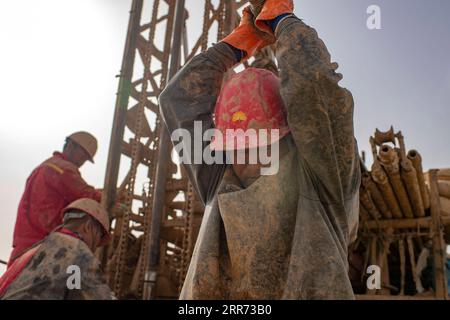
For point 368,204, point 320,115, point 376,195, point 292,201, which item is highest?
point 376,195

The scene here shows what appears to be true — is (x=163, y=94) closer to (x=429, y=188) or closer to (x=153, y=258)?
(x=153, y=258)

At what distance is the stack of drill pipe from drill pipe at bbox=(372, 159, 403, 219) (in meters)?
0.06

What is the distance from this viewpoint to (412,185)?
5.49 metres

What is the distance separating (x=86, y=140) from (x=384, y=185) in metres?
3.95

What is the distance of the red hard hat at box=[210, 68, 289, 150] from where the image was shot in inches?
→ 62.2

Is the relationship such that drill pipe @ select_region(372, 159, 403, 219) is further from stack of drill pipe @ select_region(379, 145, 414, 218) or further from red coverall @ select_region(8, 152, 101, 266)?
red coverall @ select_region(8, 152, 101, 266)

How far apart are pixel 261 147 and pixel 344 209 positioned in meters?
0.39

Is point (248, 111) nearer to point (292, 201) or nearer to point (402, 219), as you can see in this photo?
point (292, 201)

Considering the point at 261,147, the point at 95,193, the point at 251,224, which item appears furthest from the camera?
the point at 95,193

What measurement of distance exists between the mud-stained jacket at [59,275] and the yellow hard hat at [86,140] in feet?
5.40

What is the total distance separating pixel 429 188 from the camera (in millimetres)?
6352

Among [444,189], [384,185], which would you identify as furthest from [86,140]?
[444,189]

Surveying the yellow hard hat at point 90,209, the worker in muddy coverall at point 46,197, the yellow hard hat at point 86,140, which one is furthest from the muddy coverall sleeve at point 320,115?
the yellow hard hat at point 86,140
